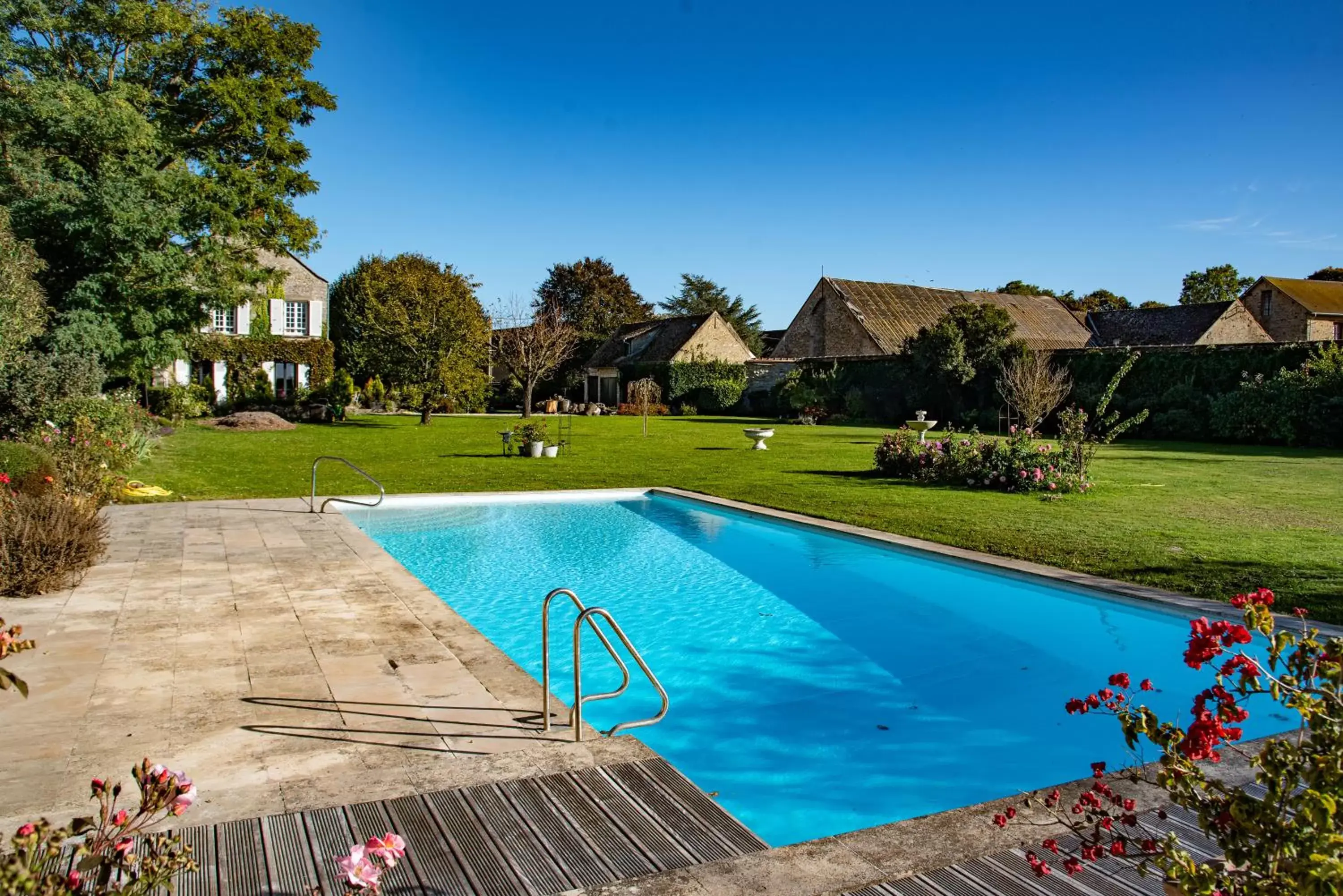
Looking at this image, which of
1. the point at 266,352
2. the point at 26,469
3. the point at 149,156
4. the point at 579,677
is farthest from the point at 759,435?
the point at 266,352

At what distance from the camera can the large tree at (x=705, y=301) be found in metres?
74.2

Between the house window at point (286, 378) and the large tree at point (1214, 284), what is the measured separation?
2474 inches

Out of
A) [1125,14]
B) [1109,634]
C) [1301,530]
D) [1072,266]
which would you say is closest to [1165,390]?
[1072,266]

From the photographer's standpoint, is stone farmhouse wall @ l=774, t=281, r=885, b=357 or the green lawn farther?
stone farmhouse wall @ l=774, t=281, r=885, b=357

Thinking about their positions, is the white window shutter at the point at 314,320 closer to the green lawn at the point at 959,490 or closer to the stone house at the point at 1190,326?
the green lawn at the point at 959,490

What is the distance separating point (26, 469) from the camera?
998 centimetres

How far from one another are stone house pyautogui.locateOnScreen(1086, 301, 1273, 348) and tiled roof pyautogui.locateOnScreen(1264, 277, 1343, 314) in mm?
2181

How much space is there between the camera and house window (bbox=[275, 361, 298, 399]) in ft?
126

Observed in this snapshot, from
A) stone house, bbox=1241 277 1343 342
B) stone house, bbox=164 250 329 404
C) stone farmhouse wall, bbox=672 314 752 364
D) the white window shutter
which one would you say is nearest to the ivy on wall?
stone house, bbox=164 250 329 404

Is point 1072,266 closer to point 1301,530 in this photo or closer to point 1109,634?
point 1301,530

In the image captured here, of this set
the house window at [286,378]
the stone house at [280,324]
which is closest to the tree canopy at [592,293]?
the stone house at [280,324]

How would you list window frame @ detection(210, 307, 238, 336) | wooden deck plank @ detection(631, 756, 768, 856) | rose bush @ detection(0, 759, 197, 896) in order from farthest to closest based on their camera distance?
1. window frame @ detection(210, 307, 238, 336)
2. wooden deck plank @ detection(631, 756, 768, 856)
3. rose bush @ detection(0, 759, 197, 896)

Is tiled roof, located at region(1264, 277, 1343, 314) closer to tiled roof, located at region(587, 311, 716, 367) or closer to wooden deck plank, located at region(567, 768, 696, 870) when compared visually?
tiled roof, located at region(587, 311, 716, 367)

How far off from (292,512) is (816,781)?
8955mm
